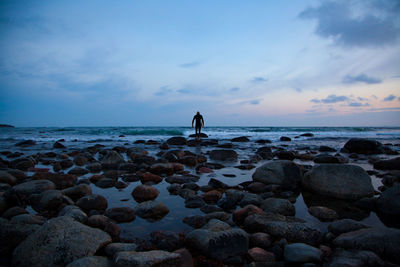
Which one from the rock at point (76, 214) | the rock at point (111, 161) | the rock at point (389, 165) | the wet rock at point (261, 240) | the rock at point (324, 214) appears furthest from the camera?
the rock at point (111, 161)

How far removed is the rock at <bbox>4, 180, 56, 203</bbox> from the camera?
3977 mm

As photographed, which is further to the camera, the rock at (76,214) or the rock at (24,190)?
the rock at (24,190)

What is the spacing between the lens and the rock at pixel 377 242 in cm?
239

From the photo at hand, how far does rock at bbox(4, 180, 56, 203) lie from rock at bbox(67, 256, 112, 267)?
2758mm

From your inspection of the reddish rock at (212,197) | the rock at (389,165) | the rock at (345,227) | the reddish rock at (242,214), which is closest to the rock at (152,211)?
the reddish rock at (212,197)

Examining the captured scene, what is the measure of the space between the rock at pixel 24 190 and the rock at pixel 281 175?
4794mm

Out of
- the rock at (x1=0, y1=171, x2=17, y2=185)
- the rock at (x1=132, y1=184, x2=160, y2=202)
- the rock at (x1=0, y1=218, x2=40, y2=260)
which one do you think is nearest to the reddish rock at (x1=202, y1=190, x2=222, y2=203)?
the rock at (x1=132, y1=184, x2=160, y2=202)

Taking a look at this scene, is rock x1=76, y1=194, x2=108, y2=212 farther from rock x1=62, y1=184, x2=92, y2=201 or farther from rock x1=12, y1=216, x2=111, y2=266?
rock x1=12, y1=216, x2=111, y2=266

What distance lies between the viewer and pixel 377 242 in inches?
97.3

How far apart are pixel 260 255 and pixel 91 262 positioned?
1.75 metres

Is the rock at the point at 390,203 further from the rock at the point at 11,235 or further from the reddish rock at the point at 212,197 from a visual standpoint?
the rock at the point at 11,235

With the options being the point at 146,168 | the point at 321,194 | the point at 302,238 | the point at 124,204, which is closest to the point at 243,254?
the point at 302,238

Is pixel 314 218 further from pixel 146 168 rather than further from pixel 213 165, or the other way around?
pixel 146 168

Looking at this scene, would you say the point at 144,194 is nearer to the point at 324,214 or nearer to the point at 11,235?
the point at 11,235
